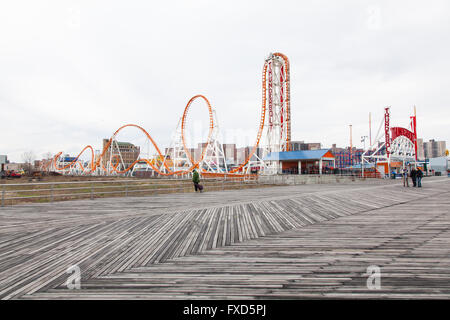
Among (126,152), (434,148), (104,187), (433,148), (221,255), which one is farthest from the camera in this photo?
(433,148)

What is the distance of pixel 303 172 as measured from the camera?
3788 cm

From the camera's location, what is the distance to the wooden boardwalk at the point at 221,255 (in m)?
2.65

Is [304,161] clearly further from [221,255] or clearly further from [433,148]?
[433,148]

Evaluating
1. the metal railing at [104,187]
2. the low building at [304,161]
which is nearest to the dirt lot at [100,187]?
the metal railing at [104,187]

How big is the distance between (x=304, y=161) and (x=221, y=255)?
120ft

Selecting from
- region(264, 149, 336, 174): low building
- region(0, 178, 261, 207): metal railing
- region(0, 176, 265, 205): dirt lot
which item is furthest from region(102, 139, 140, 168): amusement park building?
region(0, 178, 261, 207): metal railing

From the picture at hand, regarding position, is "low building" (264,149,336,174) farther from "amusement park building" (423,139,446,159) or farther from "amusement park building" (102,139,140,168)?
"amusement park building" (423,139,446,159)

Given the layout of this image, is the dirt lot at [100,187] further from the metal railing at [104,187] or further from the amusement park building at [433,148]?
the amusement park building at [433,148]

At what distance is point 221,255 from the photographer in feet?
12.4

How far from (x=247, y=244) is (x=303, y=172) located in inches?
1399

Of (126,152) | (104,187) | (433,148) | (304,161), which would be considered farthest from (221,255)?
(433,148)
